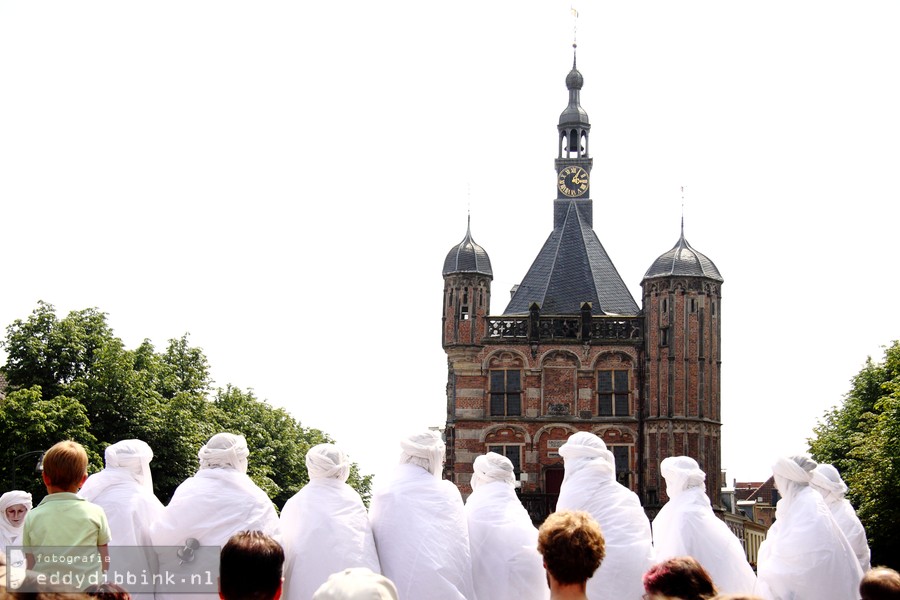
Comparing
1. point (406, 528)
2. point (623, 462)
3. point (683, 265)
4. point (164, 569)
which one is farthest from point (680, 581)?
point (683, 265)

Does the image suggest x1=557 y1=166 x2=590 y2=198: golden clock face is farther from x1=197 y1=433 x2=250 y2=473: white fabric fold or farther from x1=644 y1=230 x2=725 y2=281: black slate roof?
x1=197 y1=433 x2=250 y2=473: white fabric fold

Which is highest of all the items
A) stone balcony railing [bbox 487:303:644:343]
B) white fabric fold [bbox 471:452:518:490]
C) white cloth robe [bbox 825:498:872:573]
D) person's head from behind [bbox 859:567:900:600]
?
stone balcony railing [bbox 487:303:644:343]

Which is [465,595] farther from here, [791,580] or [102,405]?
[102,405]

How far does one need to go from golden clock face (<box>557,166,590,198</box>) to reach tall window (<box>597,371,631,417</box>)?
1005cm

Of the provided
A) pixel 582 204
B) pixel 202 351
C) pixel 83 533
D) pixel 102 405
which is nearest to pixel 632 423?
pixel 582 204

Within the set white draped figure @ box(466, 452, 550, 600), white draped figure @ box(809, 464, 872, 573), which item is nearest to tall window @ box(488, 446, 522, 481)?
white draped figure @ box(809, 464, 872, 573)

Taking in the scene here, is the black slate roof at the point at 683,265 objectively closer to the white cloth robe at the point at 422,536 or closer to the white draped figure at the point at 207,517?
the white cloth robe at the point at 422,536

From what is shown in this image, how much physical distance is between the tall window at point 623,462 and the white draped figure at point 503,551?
1515 inches

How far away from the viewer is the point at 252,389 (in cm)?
6694

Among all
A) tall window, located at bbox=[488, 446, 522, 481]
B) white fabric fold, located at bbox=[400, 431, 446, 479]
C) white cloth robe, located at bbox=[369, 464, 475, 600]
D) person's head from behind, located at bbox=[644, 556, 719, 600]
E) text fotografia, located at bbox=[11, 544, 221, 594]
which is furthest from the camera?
tall window, located at bbox=[488, 446, 522, 481]

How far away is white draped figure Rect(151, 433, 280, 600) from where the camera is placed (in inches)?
443

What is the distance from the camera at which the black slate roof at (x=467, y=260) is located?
54.6 meters

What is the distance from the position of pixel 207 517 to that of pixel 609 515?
394 cm

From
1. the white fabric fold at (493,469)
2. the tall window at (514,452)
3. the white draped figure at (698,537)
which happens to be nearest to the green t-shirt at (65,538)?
the white fabric fold at (493,469)
